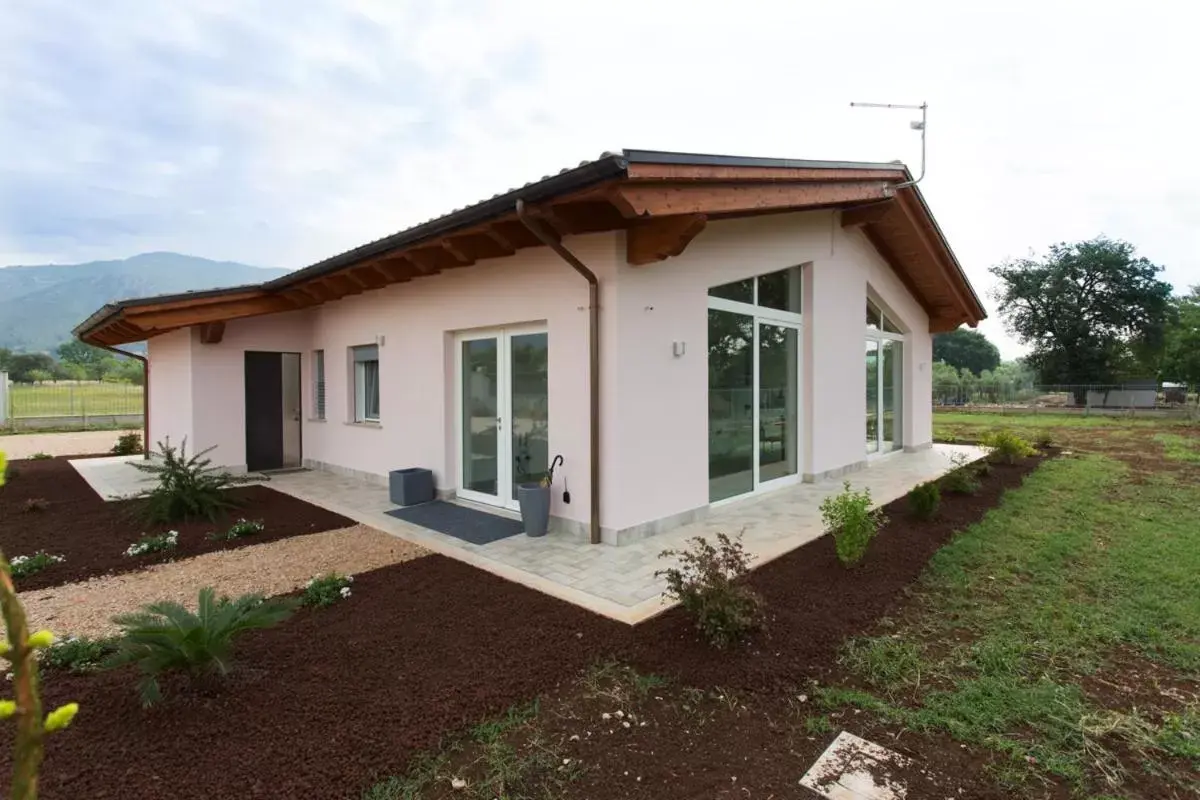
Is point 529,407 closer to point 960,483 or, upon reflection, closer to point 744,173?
point 744,173

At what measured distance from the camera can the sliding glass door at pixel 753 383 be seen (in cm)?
714

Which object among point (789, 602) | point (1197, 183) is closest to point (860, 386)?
point (789, 602)

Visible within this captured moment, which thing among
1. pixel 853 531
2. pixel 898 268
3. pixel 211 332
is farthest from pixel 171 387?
pixel 898 268

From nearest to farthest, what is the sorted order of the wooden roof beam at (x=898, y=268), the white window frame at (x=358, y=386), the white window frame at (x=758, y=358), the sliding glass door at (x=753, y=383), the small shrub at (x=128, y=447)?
the sliding glass door at (x=753, y=383), the white window frame at (x=758, y=358), the white window frame at (x=358, y=386), the wooden roof beam at (x=898, y=268), the small shrub at (x=128, y=447)

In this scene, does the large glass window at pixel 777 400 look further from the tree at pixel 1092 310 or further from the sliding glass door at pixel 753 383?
the tree at pixel 1092 310

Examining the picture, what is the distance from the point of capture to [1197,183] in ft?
64.2

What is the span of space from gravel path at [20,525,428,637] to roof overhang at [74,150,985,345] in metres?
3.38

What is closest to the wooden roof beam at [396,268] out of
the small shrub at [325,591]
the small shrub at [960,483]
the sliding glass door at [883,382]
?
the small shrub at [325,591]

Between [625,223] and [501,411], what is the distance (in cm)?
291

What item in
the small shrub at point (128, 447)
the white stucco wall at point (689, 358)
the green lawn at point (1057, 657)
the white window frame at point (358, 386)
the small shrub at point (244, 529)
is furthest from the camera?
the small shrub at point (128, 447)

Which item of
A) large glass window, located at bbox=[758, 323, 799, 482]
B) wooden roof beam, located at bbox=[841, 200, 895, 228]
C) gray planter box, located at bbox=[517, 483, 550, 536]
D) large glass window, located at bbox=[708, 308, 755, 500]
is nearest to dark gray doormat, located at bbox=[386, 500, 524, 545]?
gray planter box, located at bbox=[517, 483, 550, 536]

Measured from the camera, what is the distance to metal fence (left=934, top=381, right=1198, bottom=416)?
1126 inches

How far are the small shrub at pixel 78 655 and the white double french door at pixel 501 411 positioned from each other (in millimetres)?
3973

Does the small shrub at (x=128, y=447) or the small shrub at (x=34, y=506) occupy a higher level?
the small shrub at (x=128, y=447)
